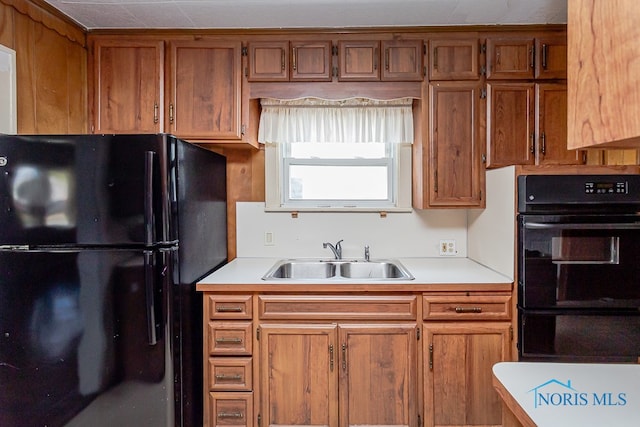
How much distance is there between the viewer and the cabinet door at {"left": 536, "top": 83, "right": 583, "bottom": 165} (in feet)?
7.50

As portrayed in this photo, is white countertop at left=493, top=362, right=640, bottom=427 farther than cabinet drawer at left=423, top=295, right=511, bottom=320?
No

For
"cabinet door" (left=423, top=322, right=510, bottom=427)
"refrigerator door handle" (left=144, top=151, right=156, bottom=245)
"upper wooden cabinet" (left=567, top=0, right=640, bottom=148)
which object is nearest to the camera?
"upper wooden cabinet" (left=567, top=0, right=640, bottom=148)

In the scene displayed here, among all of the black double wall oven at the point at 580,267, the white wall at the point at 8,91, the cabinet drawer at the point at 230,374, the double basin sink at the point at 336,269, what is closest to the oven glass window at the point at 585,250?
the black double wall oven at the point at 580,267

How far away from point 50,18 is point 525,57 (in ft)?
8.57

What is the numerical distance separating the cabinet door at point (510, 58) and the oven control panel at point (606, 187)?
2.52 feet

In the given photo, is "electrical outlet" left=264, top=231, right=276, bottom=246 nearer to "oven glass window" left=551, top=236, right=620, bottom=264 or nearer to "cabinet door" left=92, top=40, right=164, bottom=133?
"cabinet door" left=92, top=40, right=164, bottom=133

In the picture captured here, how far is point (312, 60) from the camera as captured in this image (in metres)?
2.33

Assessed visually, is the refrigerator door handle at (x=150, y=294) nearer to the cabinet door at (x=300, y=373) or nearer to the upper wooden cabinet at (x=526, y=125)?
the cabinet door at (x=300, y=373)

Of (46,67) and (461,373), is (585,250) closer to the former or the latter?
(461,373)

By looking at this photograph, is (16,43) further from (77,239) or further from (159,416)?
(159,416)

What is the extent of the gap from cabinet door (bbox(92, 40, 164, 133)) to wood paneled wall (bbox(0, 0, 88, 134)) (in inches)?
3.9

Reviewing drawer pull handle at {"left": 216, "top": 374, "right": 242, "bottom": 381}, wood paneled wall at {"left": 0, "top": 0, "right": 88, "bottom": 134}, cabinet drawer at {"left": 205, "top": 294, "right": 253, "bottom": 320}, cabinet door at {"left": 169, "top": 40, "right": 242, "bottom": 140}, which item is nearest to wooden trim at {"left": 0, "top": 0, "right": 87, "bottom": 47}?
wood paneled wall at {"left": 0, "top": 0, "right": 88, "bottom": 134}

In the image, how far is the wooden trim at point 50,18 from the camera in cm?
193

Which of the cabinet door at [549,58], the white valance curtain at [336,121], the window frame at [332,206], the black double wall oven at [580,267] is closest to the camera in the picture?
the black double wall oven at [580,267]
